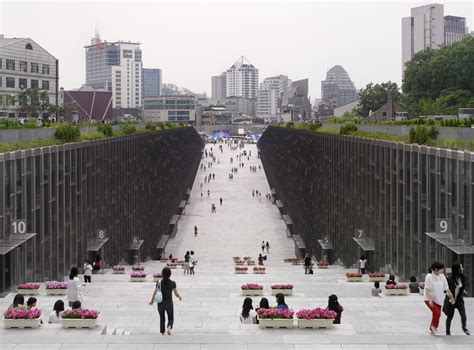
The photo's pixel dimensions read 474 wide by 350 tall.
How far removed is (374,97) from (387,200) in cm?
9991

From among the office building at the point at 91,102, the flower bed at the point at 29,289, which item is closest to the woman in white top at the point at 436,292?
the flower bed at the point at 29,289

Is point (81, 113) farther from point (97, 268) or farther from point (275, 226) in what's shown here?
point (97, 268)

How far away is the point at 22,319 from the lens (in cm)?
1391

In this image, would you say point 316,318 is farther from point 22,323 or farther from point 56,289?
point 56,289

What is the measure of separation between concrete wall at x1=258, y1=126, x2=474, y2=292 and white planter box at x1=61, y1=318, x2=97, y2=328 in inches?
441

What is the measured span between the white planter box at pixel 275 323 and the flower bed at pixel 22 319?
13.6 feet

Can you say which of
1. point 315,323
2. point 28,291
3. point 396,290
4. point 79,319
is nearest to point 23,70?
point 28,291

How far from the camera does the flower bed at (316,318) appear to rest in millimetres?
13961

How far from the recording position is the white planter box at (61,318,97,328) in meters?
13.9

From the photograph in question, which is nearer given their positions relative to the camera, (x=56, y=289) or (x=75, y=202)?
(x=56, y=289)

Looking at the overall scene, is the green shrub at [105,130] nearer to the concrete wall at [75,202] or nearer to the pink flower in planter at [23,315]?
the concrete wall at [75,202]

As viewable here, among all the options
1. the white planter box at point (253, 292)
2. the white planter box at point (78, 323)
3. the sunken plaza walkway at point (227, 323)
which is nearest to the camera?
the sunken plaza walkway at point (227, 323)

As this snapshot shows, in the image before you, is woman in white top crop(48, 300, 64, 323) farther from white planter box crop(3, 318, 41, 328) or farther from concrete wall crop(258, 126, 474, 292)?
concrete wall crop(258, 126, 474, 292)

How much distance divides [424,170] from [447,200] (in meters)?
2.59
